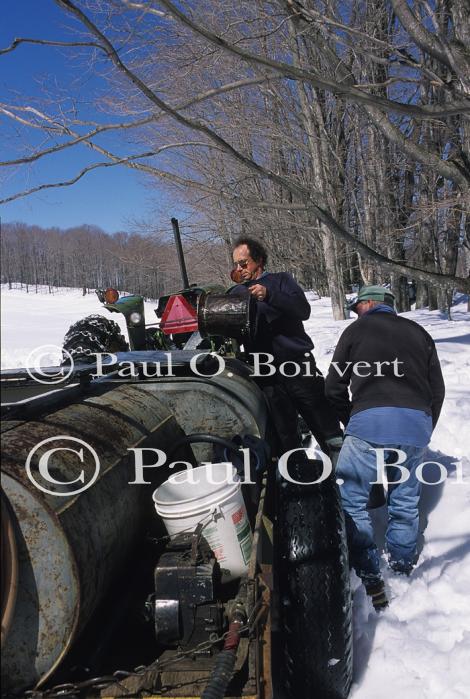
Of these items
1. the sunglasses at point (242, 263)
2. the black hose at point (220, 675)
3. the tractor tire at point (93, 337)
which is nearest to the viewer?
the black hose at point (220, 675)

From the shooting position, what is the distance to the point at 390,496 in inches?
152

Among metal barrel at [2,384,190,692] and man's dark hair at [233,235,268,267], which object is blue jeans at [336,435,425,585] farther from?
metal barrel at [2,384,190,692]

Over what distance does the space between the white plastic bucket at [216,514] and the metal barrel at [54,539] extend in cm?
20

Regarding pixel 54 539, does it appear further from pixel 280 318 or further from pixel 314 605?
pixel 280 318

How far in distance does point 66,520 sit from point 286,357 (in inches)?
111

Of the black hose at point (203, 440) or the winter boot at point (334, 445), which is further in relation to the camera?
the winter boot at point (334, 445)

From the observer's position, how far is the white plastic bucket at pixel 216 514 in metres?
2.37

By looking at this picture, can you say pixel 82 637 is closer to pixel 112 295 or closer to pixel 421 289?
pixel 112 295

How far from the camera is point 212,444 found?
331 centimetres

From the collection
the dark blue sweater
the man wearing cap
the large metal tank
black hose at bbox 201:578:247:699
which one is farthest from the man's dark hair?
black hose at bbox 201:578:247:699

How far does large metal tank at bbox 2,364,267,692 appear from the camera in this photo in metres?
1.88

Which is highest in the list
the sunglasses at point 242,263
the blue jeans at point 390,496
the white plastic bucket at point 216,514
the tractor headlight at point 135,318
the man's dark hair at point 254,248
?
the man's dark hair at point 254,248

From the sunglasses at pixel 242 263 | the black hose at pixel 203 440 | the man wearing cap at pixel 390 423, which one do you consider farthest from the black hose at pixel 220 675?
the sunglasses at pixel 242 263

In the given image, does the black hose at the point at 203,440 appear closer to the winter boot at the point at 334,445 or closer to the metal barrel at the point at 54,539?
the metal barrel at the point at 54,539
